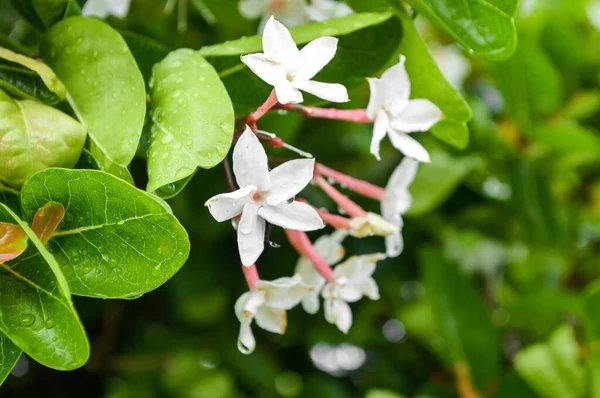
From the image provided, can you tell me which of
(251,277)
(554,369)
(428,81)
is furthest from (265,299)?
(554,369)

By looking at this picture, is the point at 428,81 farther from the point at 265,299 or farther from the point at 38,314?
the point at 38,314

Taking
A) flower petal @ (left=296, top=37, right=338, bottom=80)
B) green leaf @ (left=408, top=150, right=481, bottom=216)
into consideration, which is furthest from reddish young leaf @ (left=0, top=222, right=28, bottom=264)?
green leaf @ (left=408, top=150, right=481, bottom=216)

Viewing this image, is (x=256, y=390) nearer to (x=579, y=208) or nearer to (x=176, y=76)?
(x=579, y=208)

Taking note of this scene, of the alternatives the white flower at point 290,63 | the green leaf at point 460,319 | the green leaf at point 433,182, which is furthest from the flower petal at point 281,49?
the green leaf at point 460,319

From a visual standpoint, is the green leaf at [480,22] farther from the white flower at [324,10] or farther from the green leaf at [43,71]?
the green leaf at [43,71]

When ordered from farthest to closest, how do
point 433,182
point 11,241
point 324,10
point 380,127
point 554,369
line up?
point 433,182, point 554,369, point 324,10, point 380,127, point 11,241

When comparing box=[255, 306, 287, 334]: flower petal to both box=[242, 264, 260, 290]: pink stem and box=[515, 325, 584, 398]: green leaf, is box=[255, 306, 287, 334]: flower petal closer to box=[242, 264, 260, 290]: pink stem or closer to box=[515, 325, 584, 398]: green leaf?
box=[242, 264, 260, 290]: pink stem

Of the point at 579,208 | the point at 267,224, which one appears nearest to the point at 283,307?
the point at 267,224
